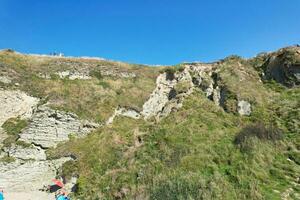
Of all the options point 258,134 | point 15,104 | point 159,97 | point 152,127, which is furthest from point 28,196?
point 159,97

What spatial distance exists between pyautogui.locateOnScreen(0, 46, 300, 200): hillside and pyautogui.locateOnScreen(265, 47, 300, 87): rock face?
4.6 inches

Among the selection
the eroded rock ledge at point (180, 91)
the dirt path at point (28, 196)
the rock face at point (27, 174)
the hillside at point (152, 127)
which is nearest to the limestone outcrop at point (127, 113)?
the eroded rock ledge at point (180, 91)

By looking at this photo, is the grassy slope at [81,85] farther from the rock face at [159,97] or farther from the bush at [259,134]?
the bush at [259,134]

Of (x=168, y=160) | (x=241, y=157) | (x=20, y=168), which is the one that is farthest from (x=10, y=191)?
(x=241, y=157)

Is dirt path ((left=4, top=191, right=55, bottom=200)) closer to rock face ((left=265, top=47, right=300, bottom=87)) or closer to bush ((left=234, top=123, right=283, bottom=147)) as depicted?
bush ((left=234, top=123, right=283, bottom=147))

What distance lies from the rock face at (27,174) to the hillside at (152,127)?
0.27 feet

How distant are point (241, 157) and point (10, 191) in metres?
18.4

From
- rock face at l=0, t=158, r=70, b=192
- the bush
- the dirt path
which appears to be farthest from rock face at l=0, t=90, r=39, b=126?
the bush

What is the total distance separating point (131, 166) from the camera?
2784cm

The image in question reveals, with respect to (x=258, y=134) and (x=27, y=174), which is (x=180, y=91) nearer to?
(x=258, y=134)

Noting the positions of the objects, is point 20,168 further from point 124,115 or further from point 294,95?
point 294,95

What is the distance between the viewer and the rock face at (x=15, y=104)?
3688cm

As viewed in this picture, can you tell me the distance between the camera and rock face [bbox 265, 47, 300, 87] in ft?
127

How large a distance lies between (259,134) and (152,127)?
984cm
